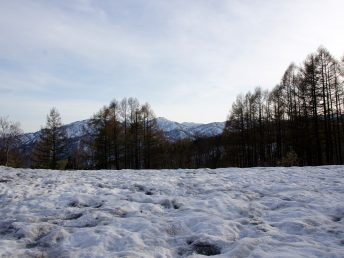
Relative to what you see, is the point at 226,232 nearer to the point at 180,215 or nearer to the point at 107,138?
the point at 180,215

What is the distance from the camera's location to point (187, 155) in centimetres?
7069

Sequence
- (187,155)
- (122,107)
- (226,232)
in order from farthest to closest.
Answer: (187,155), (122,107), (226,232)

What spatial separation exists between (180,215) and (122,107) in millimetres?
39496

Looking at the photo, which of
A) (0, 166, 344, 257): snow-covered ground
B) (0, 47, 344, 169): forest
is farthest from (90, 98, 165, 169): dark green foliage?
(0, 166, 344, 257): snow-covered ground

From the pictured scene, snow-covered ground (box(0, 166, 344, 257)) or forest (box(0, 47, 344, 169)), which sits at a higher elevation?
forest (box(0, 47, 344, 169))

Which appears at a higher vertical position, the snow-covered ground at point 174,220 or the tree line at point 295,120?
the tree line at point 295,120

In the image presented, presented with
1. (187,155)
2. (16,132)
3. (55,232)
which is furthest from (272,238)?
(187,155)

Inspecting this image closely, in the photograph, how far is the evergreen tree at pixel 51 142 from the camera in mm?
39000

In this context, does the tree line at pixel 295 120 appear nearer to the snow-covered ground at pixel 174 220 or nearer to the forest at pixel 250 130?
the forest at pixel 250 130

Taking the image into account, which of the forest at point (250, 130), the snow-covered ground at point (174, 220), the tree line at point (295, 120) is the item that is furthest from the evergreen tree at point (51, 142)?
the snow-covered ground at point (174, 220)

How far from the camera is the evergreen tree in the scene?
39.0 meters

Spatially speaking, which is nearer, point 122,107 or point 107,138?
point 107,138

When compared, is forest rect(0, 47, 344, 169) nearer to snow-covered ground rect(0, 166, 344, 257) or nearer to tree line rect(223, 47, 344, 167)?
tree line rect(223, 47, 344, 167)

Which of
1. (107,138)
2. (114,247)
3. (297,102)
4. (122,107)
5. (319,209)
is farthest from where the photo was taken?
(122,107)
